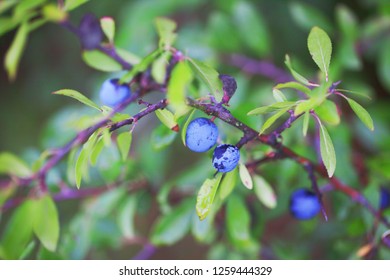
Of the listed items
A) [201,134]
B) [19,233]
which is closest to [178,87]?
[201,134]

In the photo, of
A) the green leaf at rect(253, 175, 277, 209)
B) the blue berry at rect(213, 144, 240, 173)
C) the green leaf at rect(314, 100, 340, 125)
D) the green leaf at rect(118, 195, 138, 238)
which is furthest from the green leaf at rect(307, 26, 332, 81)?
the green leaf at rect(118, 195, 138, 238)

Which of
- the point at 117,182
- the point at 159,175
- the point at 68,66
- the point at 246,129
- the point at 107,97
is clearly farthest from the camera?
the point at 68,66

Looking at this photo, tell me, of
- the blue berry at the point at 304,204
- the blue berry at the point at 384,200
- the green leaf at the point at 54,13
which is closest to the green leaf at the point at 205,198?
the blue berry at the point at 304,204

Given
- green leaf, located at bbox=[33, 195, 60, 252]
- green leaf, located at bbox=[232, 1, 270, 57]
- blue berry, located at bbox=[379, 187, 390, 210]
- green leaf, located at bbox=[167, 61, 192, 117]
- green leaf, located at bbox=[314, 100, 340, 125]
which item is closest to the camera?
green leaf, located at bbox=[167, 61, 192, 117]

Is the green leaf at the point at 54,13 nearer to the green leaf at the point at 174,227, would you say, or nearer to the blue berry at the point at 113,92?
the blue berry at the point at 113,92

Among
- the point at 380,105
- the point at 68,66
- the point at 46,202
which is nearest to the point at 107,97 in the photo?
the point at 46,202

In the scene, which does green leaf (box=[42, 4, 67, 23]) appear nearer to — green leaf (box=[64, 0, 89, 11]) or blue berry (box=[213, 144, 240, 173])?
green leaf (box=[64, 0, 89, 11])
